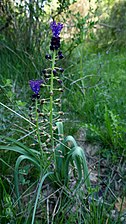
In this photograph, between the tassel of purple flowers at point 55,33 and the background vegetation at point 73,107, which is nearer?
the tassel of purple flowers at point 55,33

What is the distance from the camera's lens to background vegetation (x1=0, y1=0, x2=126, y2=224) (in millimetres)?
1449

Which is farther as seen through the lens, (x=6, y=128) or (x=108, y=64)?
(x=108, y=64)

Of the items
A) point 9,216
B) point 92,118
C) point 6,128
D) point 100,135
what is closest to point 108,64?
point 92,118

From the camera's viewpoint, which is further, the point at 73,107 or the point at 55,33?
the point at 73,107

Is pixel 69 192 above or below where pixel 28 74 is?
below

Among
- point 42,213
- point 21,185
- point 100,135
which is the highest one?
point 100,135

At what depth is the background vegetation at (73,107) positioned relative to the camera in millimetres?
1449

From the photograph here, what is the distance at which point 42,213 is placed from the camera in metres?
1.48

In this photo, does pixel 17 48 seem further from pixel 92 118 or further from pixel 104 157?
pixel 104 157

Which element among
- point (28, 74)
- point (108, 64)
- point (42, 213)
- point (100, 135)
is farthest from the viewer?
point (108, 64)

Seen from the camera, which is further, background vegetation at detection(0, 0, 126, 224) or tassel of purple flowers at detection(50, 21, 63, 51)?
background vegetation at detection(0, 0, 126, 224)

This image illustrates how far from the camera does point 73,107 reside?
8.26 feet

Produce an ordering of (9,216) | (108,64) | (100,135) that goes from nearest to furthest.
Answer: (9,216) → (100,135) → (108,64)

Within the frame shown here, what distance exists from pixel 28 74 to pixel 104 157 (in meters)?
1.43
